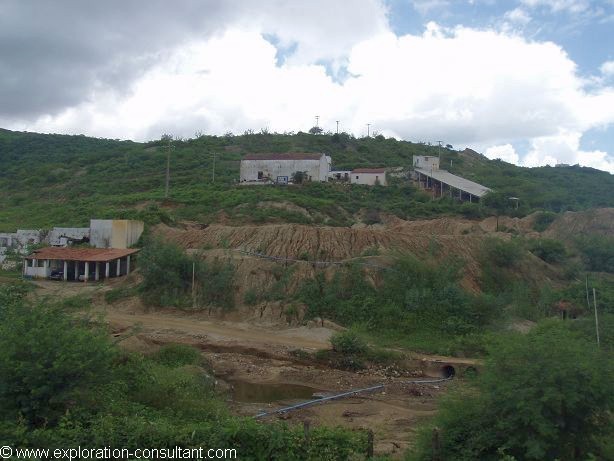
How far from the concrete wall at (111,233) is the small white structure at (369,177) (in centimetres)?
2992

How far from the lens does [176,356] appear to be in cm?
1988

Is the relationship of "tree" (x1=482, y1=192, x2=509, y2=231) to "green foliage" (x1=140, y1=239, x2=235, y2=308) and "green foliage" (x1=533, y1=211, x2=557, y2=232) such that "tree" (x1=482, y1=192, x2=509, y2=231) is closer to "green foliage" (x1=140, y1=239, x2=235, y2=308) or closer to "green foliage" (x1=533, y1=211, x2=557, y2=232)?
"green foliage" (x1=533, y1=211, x2=557, y2=232)

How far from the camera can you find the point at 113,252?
34.7 m

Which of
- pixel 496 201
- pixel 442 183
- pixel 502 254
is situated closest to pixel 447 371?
pixel 502 254

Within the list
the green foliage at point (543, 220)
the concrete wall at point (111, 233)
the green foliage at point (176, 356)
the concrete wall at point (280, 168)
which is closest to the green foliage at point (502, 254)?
the green foliage at point (543, 220)

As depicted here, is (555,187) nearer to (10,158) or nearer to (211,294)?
(211,294)

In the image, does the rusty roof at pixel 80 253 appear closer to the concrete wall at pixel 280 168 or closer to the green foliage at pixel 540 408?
the concrete wall at pixel 280 168

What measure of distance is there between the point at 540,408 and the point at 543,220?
45.0 meters

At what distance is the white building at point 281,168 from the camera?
59125 mm

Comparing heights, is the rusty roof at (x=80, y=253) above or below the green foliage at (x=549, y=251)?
below

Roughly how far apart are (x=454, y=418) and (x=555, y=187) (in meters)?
72.9

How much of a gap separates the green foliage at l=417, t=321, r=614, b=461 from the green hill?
34.1m

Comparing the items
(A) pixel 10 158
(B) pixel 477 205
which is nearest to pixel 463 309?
(B) pixel 477 205

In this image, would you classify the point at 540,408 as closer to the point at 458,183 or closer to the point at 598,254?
the point at 598,254
